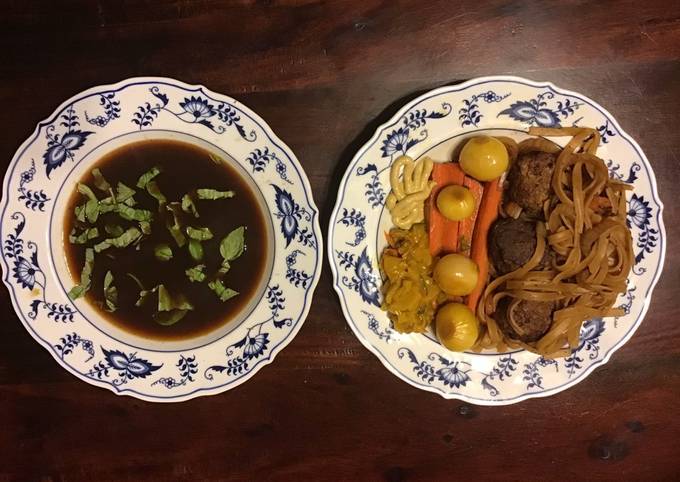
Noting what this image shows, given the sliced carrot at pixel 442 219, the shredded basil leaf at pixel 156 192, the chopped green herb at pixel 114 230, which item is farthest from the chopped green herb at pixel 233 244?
the sliced carrot at pixel 442 219

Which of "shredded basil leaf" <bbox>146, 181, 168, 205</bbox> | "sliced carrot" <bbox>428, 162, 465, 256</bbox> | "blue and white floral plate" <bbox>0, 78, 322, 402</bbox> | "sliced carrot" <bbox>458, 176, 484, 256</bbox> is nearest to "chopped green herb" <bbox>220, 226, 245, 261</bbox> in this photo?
"blue and white floral plate" <bbox>0, 78, 322, 402</bbox>

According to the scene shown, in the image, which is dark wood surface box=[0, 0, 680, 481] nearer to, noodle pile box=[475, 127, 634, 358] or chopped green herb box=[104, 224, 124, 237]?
noodle pile box=[475, 127, 634, 358]

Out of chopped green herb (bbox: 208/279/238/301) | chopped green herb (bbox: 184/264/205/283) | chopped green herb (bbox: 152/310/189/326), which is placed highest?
chopped green herb (bbox: 184/264/205/283)

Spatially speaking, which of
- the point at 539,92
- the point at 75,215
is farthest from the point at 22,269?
the point at 539,92

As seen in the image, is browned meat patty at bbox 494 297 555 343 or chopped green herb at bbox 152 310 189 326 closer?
browned meat patty at bbox 494 297 555 343

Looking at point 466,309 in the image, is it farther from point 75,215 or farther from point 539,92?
point 75,215

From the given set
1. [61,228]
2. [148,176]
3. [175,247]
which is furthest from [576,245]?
[61,228]
